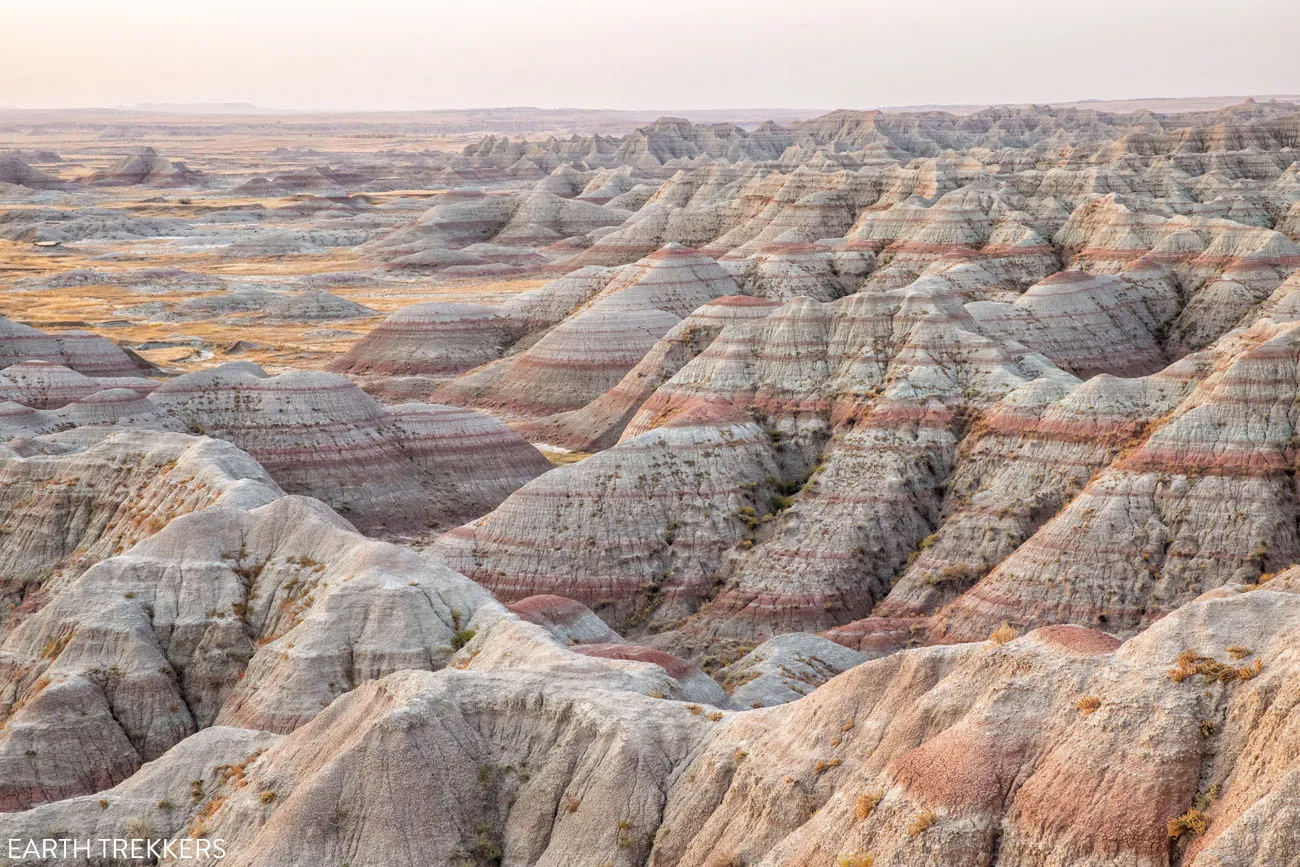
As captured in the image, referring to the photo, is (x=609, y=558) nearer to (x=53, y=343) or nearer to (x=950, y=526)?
(x=950, y=526)

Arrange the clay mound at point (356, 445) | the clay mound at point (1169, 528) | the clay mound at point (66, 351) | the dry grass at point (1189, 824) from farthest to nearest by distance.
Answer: the clay mound at point (66, 351), the clay mound at point (356, 445), the clay mound at point (1169, 528), the dry grass at point (1189, 824)

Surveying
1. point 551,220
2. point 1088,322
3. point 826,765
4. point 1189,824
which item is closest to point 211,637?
point 826,765

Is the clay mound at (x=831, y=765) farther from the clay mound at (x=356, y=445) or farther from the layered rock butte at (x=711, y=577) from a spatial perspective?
the clay mound at (x=356, y=445)

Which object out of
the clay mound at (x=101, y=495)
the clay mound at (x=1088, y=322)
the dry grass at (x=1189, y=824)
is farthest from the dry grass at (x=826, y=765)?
the clay mound at (x=1088, y=322)

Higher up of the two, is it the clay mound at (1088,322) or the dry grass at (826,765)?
the dry grass at (826,765)

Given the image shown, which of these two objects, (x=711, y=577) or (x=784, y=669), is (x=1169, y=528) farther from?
(x=711, y=577)

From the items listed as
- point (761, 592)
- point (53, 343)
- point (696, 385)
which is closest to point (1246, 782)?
point (761, 592)

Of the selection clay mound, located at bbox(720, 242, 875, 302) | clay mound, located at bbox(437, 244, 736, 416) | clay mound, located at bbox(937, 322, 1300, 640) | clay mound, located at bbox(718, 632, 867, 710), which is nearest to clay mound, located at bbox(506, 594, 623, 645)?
clay mound, located at bbox(718, 632, 867, 710)
